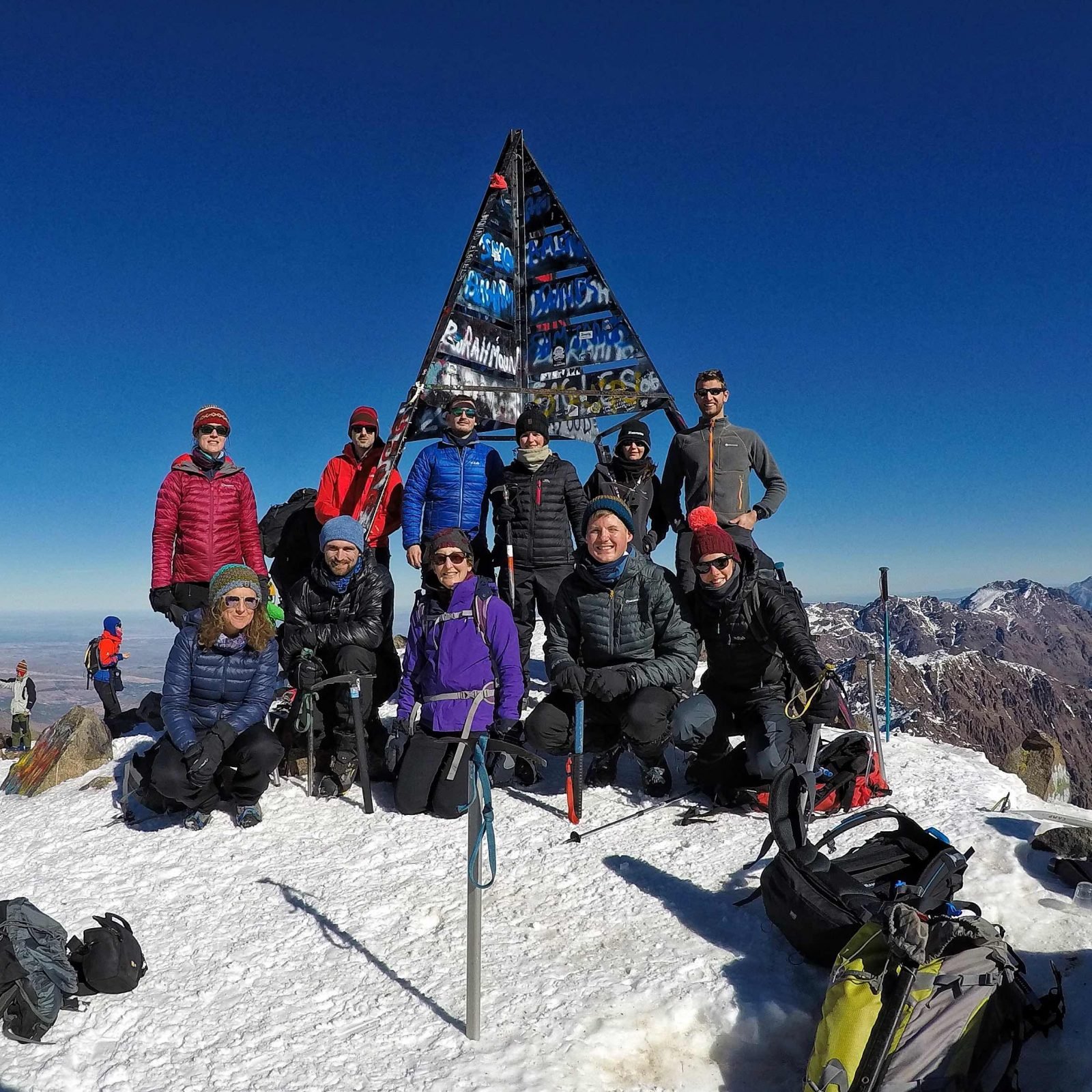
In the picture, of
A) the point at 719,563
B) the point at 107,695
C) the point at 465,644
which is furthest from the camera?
the point at 107,695

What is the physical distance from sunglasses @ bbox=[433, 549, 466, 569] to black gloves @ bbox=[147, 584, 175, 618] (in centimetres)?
252

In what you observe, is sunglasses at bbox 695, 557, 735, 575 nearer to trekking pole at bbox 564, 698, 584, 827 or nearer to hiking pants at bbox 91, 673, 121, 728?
trekking pole at bbox 564, 698, 584, 827

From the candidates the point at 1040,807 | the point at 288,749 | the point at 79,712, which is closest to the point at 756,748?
the point at 1040,807

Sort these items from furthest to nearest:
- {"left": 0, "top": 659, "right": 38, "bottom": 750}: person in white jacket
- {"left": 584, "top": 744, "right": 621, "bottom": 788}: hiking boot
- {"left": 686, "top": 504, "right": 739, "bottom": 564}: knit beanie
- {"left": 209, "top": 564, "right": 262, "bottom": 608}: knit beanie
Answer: {"left": 0, "top": 659, "right": 38, "bottom": 750}: person in white jacket < {"left": 584, "top": 744, "right": 621, "bottom": 788}: hiking boot < {"left": 209, "top": 564, "right": 262, "bottom": 608}: knit beanie < {"left": 686, "top": 504, "right": 739, "bottom": 564}: knit beanie

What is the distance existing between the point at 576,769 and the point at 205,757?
265cm

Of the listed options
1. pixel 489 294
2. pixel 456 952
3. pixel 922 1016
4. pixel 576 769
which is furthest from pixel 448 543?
pixel 489 294

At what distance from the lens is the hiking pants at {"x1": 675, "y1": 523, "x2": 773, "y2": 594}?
6.30 meters

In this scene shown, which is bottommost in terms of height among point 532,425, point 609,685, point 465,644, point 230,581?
point 609,685

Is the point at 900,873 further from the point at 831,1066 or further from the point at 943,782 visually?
the point at 943,782

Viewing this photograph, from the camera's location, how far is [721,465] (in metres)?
7.17

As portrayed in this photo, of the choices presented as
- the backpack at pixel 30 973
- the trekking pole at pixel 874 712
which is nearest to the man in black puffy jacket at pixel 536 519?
the trekking pole at pixel 874 712

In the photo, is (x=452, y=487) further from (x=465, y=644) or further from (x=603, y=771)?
(x=603, y=771)

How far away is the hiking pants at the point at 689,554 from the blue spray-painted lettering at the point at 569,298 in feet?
12.0

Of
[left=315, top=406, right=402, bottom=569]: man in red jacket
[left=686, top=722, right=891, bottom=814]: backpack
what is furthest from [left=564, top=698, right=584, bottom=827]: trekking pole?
[left=315, top=406, right=402, bottom=569]: man in red jacket
